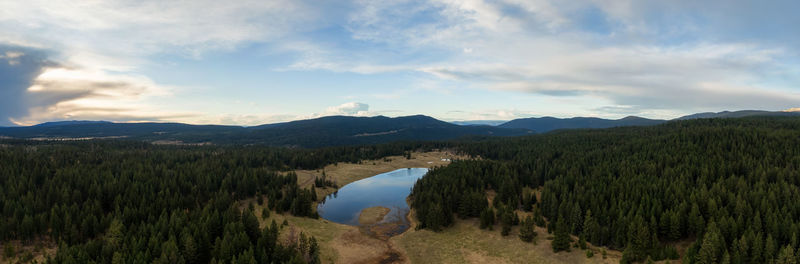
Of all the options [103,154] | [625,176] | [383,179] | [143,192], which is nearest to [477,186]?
[625,176]

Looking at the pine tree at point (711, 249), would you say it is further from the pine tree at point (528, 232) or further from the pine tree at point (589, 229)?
the pine tree at point (528, 232)

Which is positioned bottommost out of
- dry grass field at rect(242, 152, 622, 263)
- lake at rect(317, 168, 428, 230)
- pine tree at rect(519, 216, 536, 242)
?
lake at rect(317, 168, 428, 230)

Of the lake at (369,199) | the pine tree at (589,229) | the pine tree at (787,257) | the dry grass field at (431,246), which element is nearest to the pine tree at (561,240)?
the dry grass field at (431,246)

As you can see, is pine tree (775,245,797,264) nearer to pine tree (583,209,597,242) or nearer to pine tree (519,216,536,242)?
pine tree (583,209,597,242)

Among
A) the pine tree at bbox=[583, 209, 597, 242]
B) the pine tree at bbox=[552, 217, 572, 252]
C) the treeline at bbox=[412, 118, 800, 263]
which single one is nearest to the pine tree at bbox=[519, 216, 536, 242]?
the pine tree at bbox=[552, 217, 572, 252]

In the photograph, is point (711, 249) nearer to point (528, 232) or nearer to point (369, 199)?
point (528, 232)

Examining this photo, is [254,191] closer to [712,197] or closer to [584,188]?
[584,188]
